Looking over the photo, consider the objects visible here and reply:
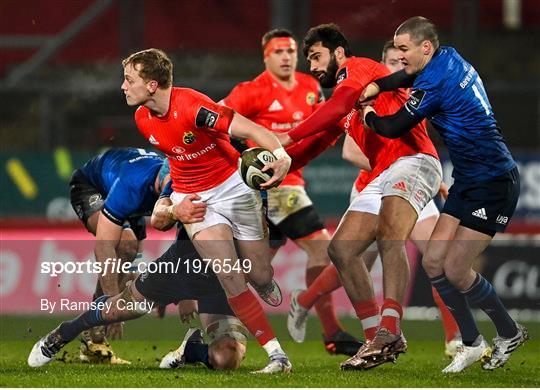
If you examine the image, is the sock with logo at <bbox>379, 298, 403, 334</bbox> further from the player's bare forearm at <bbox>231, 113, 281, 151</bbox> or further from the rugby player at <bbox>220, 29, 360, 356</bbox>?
the rugby player at <bbox>220, 29, 360, 356</bbox>

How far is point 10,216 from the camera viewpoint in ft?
52.1

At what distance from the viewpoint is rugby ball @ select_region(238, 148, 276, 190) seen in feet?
24.4

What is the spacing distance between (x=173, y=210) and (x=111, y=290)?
2.70ft

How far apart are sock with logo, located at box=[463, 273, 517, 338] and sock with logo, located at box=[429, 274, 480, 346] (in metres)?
0.17

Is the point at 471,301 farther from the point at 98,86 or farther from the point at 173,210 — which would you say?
the point at 98,86

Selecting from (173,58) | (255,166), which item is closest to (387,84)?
(255,166)

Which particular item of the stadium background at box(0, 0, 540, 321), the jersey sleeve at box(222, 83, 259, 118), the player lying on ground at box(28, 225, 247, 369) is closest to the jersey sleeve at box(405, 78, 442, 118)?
the player lying on ground at box(28, 225, 247, 369)

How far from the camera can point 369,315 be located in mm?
8219

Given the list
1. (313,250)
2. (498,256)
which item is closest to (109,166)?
(313,250)

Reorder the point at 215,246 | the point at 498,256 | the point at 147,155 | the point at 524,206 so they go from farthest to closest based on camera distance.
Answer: the point at 524,206 → the point at 498,256 → the point at 147,155 → the point at 215,246

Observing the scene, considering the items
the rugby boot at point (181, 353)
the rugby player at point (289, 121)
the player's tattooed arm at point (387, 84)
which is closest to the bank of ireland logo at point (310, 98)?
the rugby player at point (289, 121)

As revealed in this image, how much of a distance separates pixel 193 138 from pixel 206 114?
0.24 m

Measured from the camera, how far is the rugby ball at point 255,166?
744 centimetres

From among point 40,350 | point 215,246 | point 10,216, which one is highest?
point 215,246
